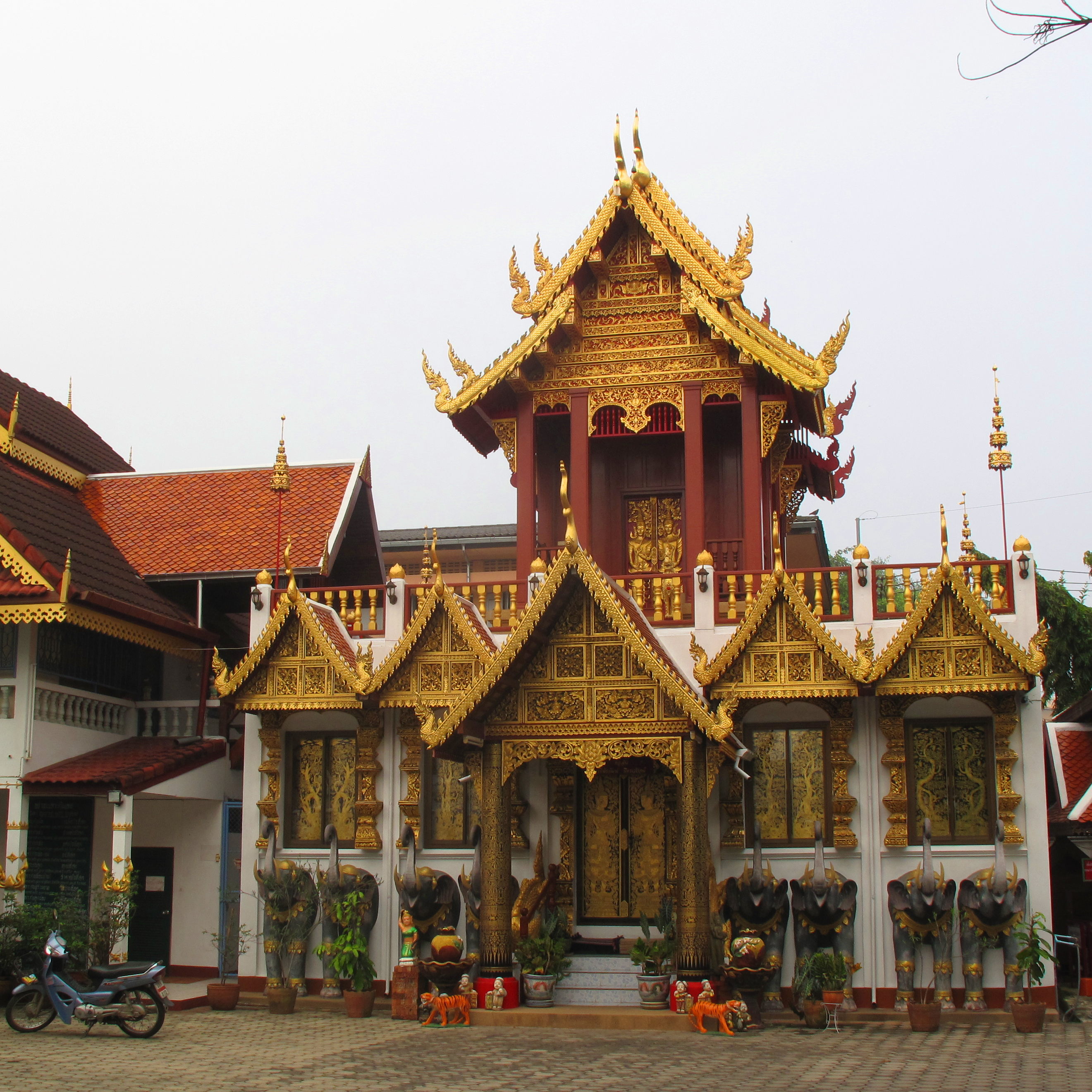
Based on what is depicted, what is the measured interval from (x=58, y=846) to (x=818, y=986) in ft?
32.8

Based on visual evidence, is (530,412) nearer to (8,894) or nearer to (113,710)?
(113,710)

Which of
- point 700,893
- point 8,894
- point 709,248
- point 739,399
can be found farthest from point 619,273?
point 8,894

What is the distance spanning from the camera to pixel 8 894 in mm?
15625

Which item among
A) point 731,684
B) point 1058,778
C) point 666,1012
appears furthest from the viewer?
point 1058,778

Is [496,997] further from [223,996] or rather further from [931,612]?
[931,612]

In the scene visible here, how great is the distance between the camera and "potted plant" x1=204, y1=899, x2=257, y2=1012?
15.2 m

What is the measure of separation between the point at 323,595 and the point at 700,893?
6131mm

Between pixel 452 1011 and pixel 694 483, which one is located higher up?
pixel 694 483

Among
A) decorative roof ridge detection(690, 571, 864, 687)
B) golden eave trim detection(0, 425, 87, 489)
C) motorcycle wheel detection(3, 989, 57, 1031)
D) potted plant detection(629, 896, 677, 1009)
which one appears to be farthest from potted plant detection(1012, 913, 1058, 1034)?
golden eave trim detection(0, 425, 87, 489)

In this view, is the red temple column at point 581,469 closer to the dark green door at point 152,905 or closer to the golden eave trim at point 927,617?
the golden eave trim at point 927,617

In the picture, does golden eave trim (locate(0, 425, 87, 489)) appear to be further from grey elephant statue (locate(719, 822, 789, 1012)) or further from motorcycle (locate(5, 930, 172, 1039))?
grey elephant statue (locate(719, 822, 789, 1012))

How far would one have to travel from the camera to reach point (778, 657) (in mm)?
14703

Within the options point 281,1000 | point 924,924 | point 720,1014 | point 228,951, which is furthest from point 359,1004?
→ point 924,924

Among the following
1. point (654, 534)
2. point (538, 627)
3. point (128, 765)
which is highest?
point (654, 534)
